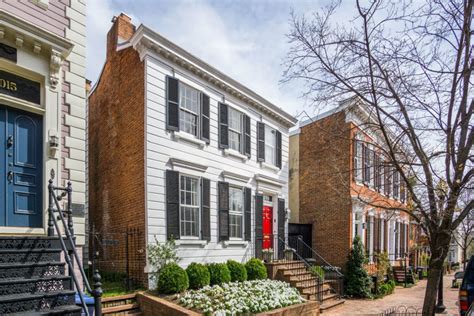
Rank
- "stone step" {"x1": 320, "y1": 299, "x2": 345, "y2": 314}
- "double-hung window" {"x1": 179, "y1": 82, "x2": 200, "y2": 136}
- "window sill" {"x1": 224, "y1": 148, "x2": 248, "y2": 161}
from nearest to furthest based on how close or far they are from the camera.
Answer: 1. "double-hung window" {"x1": 179, "y1": 82, "x2": 200, "y2": 136}
2. "stone step" {"x1": 320, "y1": 299, "x2": 345, "y2": 314}
3. "window sill" {"x1": 224, "y1": 148, "x2": 248, "y2": 161}

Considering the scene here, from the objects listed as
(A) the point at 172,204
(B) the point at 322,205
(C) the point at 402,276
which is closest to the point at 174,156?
(A) the point at 172,204

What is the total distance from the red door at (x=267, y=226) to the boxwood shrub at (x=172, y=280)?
582 cm

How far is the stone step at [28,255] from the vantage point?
5.70 m

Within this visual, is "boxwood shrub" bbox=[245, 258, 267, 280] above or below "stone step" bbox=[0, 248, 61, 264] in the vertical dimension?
below

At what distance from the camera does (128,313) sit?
9.13 metres

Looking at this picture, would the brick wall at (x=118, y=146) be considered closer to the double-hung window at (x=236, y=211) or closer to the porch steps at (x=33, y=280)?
the double-hung window at (x=236, y=211)

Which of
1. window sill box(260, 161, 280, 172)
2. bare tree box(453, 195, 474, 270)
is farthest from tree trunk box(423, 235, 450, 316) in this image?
window sill box(260, 161, 280, 172)

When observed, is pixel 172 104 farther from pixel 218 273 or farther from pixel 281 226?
pixel 281 226

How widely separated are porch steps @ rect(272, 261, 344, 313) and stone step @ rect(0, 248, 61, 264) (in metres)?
8.58

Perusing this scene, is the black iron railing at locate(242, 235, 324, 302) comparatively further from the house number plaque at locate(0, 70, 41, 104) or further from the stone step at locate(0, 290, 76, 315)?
the house number plaque at locate(0, 70, 41, 104)

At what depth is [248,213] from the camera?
14.3m

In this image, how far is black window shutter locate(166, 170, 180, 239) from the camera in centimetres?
1092

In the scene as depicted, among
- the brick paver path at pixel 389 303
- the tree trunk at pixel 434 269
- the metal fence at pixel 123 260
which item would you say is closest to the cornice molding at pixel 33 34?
the metal fence at pixel 123 260

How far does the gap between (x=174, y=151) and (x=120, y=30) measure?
15.6 feet
